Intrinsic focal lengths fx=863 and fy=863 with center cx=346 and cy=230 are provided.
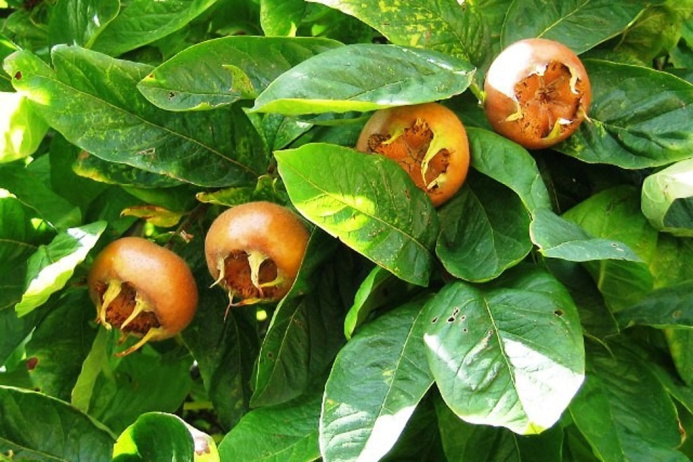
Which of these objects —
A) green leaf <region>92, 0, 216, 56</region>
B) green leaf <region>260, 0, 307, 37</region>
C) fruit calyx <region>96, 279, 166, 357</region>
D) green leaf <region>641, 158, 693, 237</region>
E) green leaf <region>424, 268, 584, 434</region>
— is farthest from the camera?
green leaf <region>92, 0, 216, 56</region>

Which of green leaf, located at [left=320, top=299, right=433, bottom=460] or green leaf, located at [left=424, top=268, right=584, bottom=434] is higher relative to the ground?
green leaf, located at [left=424, top=268, right=584, bottom=434]

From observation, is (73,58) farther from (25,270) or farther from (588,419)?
(588,419)

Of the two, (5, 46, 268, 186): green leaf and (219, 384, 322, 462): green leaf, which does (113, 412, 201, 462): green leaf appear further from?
(5, 46, 268, 186): green leaf

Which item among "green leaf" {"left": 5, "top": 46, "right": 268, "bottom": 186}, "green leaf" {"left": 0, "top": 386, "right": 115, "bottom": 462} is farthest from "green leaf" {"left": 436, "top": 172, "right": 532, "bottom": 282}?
"green leaf" {"left": 0, "top": 386, "right": 115, "bottom": 462}

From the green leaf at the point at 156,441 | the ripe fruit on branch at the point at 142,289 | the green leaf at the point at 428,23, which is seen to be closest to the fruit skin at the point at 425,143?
the green leaf at the point at 428,23

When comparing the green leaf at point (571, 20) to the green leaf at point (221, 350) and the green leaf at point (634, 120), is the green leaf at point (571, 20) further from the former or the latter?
the green leaf at point (221, 350)

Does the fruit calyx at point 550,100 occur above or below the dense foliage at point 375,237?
above
